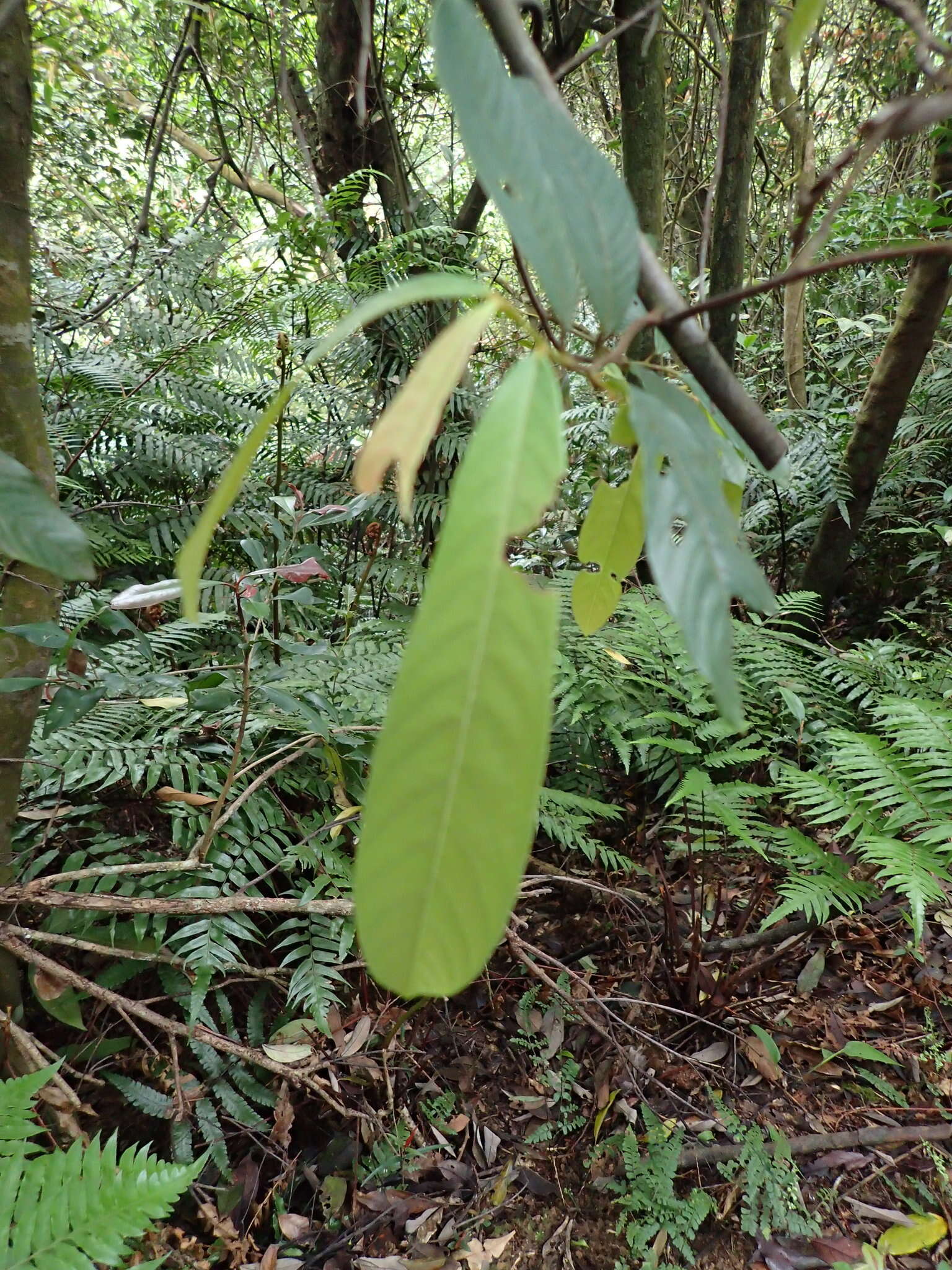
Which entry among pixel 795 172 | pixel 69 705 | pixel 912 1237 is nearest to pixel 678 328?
pixel 69 705

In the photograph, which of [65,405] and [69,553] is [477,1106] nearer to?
[69,553]

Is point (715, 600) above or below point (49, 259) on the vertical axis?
below

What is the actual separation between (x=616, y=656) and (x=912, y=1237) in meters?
→ 1.00

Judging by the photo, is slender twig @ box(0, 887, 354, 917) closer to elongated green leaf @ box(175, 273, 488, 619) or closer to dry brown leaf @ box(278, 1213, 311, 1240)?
dry brown leaf @ box(278, 1213, 311, 1240)

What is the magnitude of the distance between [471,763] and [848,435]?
281 cm

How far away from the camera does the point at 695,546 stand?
10.1 inches

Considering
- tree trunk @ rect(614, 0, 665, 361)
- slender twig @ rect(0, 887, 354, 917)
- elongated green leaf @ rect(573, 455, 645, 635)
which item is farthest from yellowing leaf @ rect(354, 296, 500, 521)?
tree trunk @ rect(614, 0, 665, 361)

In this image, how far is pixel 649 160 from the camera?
5.76ft

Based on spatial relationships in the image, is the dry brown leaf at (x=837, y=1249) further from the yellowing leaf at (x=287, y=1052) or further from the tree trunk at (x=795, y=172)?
the tree trunk at (x=795, y=172)

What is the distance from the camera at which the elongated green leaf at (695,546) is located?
0.75ft

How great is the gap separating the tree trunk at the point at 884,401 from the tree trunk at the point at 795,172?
95 centimetres

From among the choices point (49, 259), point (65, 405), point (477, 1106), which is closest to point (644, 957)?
point (477, 1106)

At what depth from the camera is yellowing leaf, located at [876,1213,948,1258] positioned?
40.4 inches

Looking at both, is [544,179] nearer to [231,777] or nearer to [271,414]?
[271,414]
